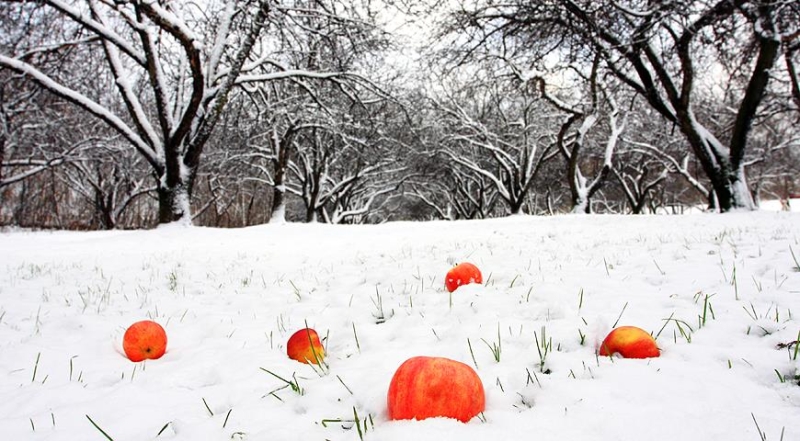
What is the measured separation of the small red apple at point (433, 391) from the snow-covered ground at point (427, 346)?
0.15ft

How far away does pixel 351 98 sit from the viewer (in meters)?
11.9

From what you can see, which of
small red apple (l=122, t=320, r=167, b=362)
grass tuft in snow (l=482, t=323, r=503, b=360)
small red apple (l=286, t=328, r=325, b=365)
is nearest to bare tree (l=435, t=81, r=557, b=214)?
grass tuft in snow (l=482, t=323, r=503, b=360)

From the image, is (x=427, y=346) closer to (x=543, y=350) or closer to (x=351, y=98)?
(x=543, y=350)

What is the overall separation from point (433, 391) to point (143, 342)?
182 centimetres

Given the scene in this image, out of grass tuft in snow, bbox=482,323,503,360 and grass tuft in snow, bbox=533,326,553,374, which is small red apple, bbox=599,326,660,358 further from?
grass tuft in snow, bbox=482,323,503,360

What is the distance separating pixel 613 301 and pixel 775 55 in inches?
401

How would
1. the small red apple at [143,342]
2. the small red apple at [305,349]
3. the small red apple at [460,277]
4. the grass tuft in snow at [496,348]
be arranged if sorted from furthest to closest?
the small red apple at [460,277], the small red apple at [143,342], the small red apple at [305,349], the grass tuft in snow at [496,348]

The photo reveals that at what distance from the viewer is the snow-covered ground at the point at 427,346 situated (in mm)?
1405

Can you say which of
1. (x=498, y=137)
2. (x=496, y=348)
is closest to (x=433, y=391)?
(x=496, y=348)

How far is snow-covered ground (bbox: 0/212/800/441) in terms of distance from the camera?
141cm

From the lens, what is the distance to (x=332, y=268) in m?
4.71

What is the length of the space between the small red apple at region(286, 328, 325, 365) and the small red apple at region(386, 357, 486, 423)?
0.85m

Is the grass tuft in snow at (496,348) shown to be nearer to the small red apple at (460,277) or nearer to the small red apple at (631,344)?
the small red apple at (631,344)

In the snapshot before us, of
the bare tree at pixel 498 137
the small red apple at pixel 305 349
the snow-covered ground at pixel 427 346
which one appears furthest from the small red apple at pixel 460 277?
the bare tree at pixel 498 137
